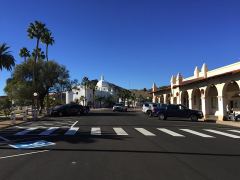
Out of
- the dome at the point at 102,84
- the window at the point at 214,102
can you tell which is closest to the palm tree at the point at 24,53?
the window at the point at 214,102

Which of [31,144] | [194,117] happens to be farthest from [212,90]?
[31,144]

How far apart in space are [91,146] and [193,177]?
6.88 meters

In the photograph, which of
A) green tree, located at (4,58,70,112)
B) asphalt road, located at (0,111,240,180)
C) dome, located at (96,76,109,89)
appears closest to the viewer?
asphalt road, located at (0,111,240,180)

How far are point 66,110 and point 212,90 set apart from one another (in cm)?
1896

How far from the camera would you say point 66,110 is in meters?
52.7

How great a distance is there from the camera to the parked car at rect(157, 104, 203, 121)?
4278cm

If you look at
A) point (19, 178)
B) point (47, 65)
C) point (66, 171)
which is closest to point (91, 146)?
point (66, 171)

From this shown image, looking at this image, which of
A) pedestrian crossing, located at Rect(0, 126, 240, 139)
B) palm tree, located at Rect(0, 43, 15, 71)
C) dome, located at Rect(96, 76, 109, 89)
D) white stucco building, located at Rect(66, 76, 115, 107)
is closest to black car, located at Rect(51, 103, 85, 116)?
palm tree, located at Rect(0, 43, 15, 71)

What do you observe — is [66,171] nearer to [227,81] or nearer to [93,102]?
[227,81]

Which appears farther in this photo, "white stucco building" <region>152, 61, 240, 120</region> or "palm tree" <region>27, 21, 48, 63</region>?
"palm tree" <region>27, 21, 48, 63</region>

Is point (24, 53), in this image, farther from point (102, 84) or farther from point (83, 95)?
point (102, 84)

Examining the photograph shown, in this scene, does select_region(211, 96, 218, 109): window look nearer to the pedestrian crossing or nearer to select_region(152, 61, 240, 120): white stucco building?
select_region(152, 61, 240, 120): white stucco building

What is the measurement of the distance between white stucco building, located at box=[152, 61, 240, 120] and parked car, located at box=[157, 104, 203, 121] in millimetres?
2291

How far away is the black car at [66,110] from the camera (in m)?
51.3
